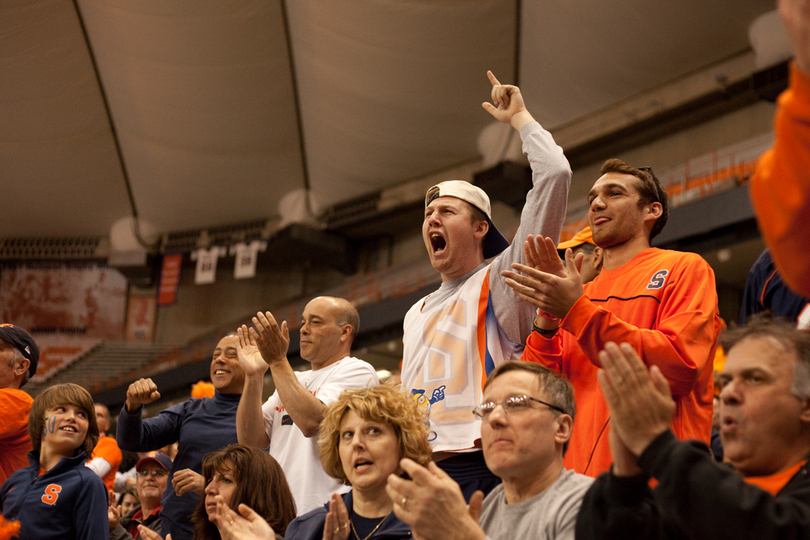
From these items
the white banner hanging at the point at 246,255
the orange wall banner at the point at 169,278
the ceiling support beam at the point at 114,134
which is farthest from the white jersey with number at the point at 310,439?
the orange wall banner at the point at 169,278

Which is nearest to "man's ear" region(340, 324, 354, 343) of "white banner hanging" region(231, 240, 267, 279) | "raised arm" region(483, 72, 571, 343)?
"raised arm" region(483, 72, 571, 343)

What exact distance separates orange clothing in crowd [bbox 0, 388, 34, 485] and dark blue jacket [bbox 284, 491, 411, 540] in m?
1.85

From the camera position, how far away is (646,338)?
2.01 meters

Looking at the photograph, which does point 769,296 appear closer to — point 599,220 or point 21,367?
point 599,220

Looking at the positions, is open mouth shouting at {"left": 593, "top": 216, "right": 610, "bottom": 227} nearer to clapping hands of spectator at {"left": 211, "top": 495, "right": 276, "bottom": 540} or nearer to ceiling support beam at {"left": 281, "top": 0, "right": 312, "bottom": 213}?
clapping hands of spectator at {"left": 211, "top": 495, "right": 276, "bottom": 540}

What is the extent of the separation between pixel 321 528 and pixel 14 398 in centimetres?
199

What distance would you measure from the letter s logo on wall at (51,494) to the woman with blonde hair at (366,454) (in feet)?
4.26

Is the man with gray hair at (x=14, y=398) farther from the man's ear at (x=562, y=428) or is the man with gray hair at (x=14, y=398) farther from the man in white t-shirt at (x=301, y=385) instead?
the man's ear at (x=562, y=428)

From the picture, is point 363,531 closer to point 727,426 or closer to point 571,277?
point 571,277

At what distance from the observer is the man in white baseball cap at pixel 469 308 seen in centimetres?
233

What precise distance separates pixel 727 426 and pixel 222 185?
1715 cm

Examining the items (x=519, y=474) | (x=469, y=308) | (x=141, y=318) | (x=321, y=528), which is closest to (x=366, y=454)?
(x=321, y=528)

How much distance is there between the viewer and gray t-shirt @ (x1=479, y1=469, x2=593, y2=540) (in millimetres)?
1691

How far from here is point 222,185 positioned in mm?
17812
